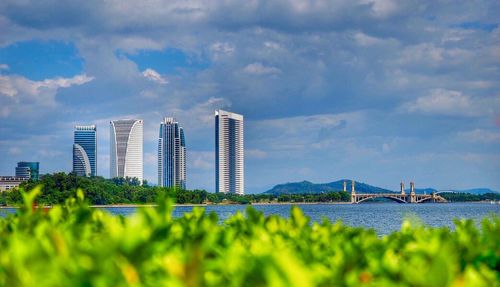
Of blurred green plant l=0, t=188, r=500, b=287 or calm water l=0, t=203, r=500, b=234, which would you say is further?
calm water l=0, t=203, r=500, b=234

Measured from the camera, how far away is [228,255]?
436 cm

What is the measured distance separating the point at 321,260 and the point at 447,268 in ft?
7.56

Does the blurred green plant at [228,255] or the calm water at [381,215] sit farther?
the calm water at [381,215]

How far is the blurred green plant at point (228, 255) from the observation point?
3.18m

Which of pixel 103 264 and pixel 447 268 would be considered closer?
pixel 447 268

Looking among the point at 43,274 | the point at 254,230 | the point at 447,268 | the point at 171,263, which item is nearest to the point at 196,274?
the point at 171,263

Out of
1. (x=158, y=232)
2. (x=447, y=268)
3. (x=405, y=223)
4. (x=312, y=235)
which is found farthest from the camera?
(x=405, y=223)

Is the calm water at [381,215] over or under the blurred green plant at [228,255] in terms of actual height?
under

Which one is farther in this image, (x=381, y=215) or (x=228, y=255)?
(x=381, y=215)

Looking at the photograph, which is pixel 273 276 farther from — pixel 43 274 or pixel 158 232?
pixel 158 232

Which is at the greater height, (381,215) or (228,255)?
(228,255)

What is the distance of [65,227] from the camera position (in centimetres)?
602

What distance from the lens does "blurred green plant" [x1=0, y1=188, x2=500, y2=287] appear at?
3.18m

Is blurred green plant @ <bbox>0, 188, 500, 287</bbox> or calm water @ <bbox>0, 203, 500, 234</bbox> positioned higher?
blurred green plant @ <bbox>0, 188, 500, 287</bbox>
